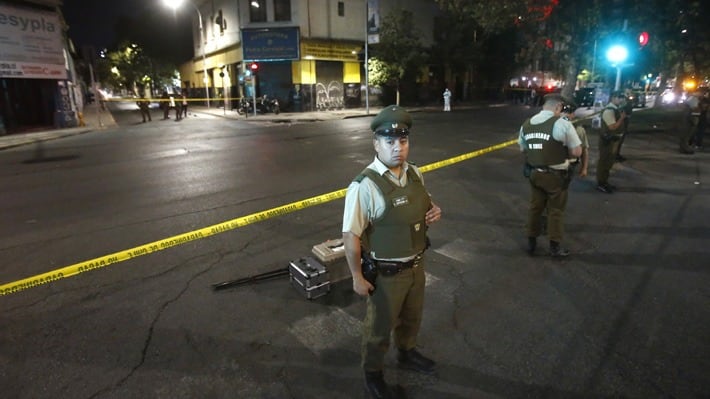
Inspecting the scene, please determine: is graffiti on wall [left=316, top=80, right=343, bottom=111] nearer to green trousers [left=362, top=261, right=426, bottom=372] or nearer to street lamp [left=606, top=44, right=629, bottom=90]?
street lamp [left=606, top=44, right=629, bottom=90]

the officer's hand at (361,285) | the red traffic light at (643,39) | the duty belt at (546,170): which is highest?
the red traffic light at (643,39)

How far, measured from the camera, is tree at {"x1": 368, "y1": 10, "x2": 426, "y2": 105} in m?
31.8

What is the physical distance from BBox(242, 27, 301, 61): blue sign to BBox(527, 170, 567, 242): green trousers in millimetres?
28722

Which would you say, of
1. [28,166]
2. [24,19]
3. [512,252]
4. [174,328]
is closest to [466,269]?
[512,252]

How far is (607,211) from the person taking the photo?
702cm

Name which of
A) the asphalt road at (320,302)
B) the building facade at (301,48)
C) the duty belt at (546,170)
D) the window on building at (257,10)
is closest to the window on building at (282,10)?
the building facade at (301,48)

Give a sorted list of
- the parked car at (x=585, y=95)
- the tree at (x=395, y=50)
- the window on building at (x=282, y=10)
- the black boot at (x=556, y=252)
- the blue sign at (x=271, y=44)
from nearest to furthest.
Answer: the black boot at (x=556, y=252) < the blue sign at (x=271, y=44) < the tree at (x=395, y=50) < the window on building at (x=282, y=10) < the parked car at (x=585, y=95)

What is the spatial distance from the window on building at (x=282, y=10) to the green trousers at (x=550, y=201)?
1212 inches

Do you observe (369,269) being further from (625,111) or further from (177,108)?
(177,108)

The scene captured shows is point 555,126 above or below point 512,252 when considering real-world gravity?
above

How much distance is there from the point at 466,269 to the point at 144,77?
212ft

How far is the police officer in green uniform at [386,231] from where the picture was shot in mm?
2609

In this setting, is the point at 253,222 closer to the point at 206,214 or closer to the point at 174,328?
the point at 206,214

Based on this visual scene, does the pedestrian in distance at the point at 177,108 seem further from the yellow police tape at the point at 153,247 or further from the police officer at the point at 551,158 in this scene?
the police officer at the point at 551,158
